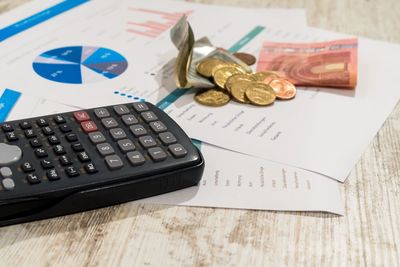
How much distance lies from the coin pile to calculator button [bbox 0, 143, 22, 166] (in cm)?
21

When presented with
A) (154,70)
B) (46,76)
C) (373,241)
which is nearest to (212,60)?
(154,70)

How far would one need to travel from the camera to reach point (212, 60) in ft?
2.01

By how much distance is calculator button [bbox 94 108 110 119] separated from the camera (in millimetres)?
464

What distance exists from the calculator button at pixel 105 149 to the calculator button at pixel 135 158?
0.01 metres

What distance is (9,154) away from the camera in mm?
399

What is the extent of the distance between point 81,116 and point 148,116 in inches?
2.1

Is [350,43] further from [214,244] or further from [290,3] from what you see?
[214,244]

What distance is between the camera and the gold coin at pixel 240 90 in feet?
1.85

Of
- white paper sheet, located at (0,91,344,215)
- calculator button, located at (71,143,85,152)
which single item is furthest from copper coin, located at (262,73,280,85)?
calculator button, located at (71,143,85,152)

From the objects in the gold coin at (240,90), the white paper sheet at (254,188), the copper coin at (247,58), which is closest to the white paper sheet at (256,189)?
A: the white paper sheet at (254,188)

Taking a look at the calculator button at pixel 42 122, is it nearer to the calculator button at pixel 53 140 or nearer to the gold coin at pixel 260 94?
the calculator button at pixel 53 140

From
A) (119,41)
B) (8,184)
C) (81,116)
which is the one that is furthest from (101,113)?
(119,41)

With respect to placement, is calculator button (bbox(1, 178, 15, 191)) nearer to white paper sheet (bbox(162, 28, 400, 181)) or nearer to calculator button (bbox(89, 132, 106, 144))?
calculator button (bbox(89, 132, 106, 144))

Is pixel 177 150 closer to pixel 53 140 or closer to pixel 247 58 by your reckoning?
pixel 53 140
